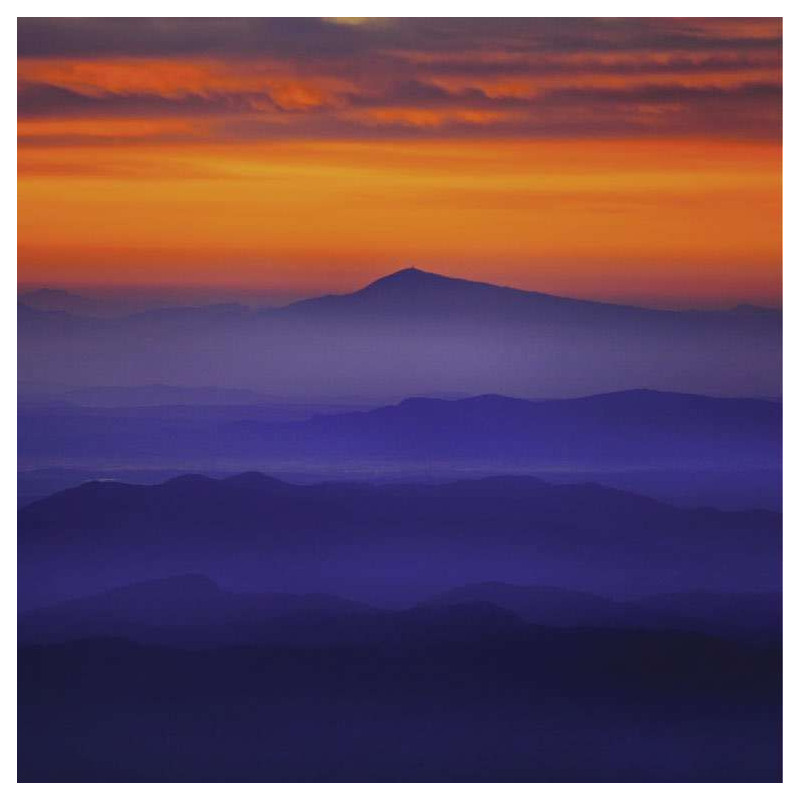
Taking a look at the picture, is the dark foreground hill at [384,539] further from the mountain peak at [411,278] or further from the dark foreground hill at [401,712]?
the mountain peak at [411,278]

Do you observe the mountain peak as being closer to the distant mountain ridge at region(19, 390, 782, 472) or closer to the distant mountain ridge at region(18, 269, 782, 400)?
the distant mountain ridge at region(18, 269, 782, 400)

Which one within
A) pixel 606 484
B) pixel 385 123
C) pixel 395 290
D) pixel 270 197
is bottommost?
pixel 606 484

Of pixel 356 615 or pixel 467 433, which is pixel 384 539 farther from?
pixel 467 433

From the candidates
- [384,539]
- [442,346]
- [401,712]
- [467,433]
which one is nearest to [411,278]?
[442,346]

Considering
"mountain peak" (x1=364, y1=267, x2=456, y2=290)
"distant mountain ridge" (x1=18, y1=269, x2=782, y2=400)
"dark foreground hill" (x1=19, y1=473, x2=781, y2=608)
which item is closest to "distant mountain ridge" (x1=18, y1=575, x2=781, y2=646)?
"dark foreground hill" (x1=19, y1=473, x2=781, y2=608)

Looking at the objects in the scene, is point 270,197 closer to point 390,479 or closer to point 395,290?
point 395,290

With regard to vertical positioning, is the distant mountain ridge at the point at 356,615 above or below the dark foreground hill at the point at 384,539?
below

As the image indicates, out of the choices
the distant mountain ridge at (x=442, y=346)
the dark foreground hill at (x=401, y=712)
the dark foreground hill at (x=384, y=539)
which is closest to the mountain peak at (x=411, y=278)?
the distant mountain ridge at (x=442, y=346)

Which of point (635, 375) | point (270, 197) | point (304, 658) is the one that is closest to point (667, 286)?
point (635, 375)
